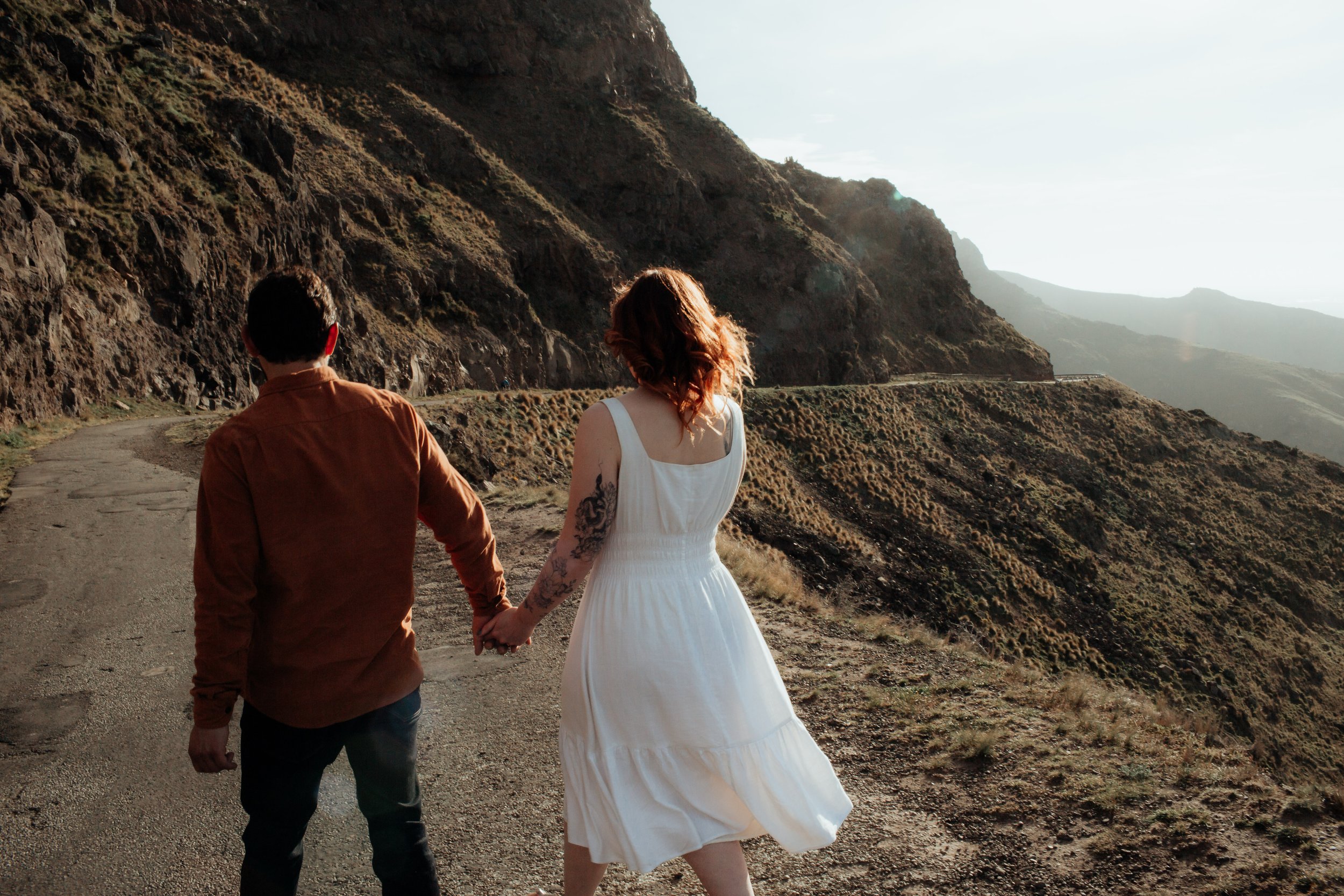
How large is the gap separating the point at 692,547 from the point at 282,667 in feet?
3.85

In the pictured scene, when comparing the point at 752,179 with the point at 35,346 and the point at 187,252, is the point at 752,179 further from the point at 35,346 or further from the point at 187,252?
the point at 35,346

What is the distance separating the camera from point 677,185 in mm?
57000

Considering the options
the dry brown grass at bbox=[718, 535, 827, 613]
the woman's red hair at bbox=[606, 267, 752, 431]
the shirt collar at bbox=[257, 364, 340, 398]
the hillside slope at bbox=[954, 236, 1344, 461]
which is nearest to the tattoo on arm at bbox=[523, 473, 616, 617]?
the woman's red hair at bbox=[606, 267, 752, 431]

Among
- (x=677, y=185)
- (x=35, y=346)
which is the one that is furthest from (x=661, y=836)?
(x=677, y=185)

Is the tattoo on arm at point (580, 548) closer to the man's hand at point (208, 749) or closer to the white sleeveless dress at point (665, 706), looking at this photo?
the white sleeveless dress at point (665, 706)

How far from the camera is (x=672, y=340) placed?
2285 mm

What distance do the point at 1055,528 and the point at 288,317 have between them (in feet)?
116

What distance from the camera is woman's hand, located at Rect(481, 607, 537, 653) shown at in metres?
2.47

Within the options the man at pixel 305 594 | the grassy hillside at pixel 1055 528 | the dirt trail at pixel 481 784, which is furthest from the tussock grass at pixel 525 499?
the man at pixel 305 594

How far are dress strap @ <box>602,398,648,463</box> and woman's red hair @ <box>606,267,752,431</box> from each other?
11cm

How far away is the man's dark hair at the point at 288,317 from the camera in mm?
2164

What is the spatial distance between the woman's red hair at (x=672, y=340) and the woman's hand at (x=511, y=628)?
0.78m

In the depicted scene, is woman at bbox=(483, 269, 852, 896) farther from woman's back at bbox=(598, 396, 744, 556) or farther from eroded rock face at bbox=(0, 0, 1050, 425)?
eroded rock face at bbox=(0, 0, 1050, 425)

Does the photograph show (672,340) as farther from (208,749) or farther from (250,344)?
(208,749)
